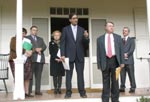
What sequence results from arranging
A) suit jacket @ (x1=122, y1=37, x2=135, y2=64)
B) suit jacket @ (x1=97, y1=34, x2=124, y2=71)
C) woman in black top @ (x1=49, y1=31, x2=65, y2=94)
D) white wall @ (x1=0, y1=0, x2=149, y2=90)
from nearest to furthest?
1. suit jacket @ (x1=97, y1=34, x2=124, y2=71)
2. suit jacket @ (x1=122, y1=37, x2=135, y2=64)
3. woman in black top @ (x1=49, y1=31, x2=65, y2=94)
4. white wall @ (x1=0, y1=0, x2=149, y2=90)

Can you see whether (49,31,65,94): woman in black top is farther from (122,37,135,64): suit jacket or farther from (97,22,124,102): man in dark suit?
(97,22,124,102): man in dark suit

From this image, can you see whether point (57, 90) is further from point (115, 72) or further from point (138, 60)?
point (138, 60)

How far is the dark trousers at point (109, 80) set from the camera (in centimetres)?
595

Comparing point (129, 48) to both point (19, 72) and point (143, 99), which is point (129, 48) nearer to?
point (143, 99)

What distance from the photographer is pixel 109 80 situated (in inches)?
238

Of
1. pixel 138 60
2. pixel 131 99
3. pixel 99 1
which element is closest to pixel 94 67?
pixel 138 60

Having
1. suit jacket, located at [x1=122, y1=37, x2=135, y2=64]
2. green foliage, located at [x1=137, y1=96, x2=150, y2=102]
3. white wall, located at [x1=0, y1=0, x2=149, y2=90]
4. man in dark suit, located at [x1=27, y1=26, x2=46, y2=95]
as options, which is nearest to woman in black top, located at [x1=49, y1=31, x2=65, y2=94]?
man in dark suit, located at [x1=27, y1=26, x2=46, y2=95]

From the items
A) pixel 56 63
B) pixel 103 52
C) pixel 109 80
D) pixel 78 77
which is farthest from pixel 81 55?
pixel 56 63

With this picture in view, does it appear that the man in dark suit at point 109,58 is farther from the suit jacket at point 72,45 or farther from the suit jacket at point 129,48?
the suit jacket at point 129,48

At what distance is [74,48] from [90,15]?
10.1 feet

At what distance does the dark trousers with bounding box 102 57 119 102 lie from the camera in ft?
19.5

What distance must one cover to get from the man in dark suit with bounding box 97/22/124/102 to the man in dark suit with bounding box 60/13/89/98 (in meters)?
0.51

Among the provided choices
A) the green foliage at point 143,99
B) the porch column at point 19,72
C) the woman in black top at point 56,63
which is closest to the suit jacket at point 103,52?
the green foliage at point 143,99

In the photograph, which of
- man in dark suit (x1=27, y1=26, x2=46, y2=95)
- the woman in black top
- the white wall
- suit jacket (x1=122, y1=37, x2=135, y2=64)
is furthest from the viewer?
the white wall
